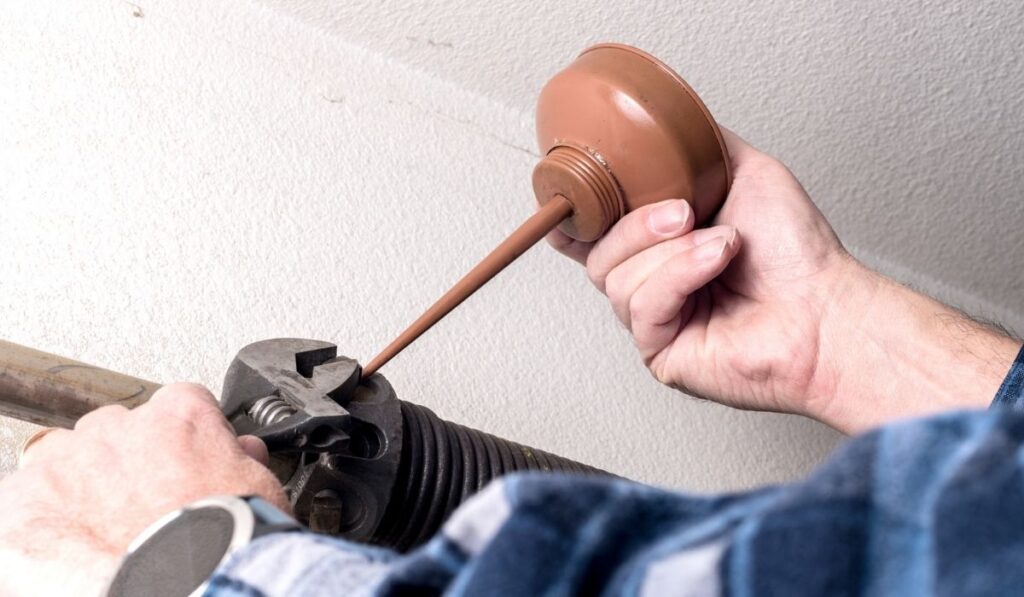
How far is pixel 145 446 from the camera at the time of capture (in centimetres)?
46

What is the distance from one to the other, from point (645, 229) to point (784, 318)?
159 mm

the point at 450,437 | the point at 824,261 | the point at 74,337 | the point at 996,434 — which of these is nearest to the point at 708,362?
the point at 824,261

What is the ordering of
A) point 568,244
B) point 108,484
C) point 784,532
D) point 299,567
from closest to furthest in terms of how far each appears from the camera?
1. point 784,532
2. point 299,567
3. point 108,484
4. point 568,244

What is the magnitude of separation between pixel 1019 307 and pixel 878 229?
11.8 inches

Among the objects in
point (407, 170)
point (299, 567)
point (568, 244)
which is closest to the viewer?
point (299, 567)

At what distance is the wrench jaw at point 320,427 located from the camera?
539mm

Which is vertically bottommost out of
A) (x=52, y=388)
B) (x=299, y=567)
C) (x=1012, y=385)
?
(x=52, y=388)

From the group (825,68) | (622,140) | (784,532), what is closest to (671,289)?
(622,140)

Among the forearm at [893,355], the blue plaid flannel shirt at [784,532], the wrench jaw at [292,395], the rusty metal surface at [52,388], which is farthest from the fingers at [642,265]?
the blue plaid flannel shirt at [784,532]

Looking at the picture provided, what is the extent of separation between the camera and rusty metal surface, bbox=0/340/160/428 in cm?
54

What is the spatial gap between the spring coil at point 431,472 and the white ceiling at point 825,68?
448mm

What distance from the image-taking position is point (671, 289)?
0.71m

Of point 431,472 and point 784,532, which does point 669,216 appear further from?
point 784,532

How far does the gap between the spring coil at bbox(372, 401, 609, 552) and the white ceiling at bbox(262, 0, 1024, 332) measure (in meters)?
0.45
